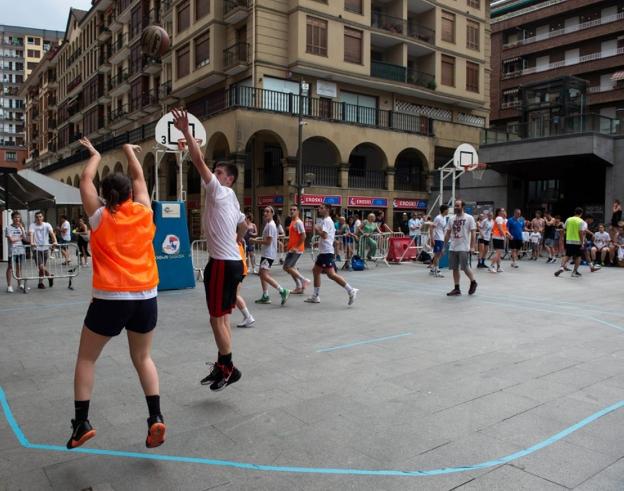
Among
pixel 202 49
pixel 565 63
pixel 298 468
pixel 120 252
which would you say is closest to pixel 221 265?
pixel 120 252

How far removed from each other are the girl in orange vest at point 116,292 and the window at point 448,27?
35.9m

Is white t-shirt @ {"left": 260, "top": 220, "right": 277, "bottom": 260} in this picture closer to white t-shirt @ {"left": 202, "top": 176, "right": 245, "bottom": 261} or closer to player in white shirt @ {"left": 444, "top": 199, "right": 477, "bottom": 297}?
player in white shirt @ {"left": 444, "top": 199, "right": 477, "bottom": 297}

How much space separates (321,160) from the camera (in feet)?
108

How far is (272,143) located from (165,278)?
21.4 meters

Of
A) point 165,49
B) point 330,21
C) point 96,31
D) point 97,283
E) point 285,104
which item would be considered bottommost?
point 97,283

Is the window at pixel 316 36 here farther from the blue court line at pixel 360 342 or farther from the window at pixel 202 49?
the blue court line at pixel 360 342

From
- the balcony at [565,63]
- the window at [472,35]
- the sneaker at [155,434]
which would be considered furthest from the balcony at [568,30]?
the sneaker at [155,434]

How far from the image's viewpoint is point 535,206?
98.6ft

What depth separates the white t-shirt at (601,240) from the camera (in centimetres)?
1802

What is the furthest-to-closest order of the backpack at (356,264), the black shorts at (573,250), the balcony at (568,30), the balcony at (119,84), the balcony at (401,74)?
Answer: 1. the balcony at (119,84)
2. the balcony at (568,30)
3. the balcony at (401,74)
4. the backpack at (356,264)
5. the black shorts at (573,250)

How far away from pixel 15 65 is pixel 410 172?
347 ft

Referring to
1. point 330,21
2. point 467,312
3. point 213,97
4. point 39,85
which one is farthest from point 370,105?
point 39,85

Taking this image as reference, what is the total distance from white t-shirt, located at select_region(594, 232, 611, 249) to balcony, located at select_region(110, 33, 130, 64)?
37.8m

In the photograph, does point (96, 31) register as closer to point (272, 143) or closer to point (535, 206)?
point (272, 143)
